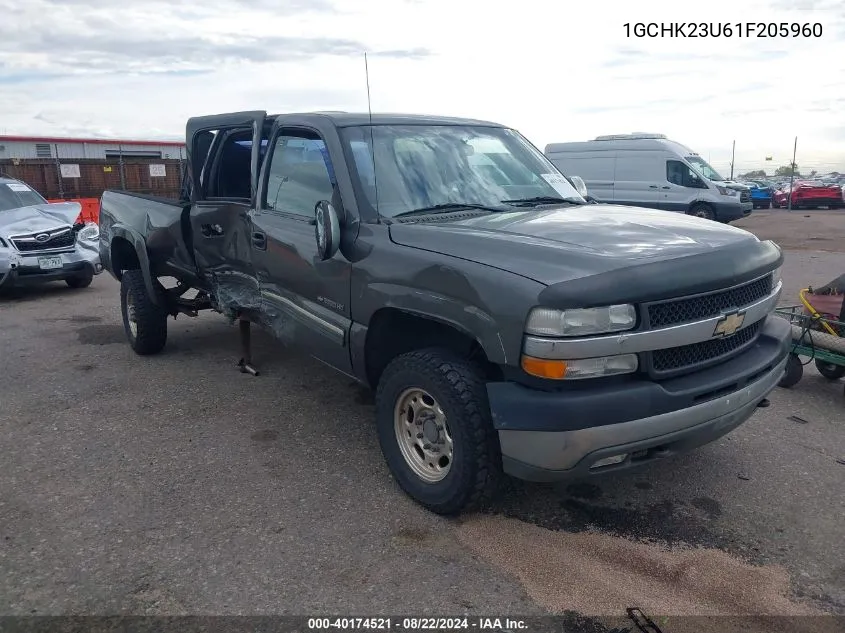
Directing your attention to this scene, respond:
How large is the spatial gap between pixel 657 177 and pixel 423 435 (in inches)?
648

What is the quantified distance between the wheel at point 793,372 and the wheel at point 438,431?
3.02 meters

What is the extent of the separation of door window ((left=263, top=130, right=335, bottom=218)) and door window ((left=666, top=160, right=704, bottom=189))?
615 inches

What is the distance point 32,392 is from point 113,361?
2.89ft

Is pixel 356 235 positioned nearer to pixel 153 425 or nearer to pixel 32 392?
pixel 153 425

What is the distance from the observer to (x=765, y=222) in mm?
21391

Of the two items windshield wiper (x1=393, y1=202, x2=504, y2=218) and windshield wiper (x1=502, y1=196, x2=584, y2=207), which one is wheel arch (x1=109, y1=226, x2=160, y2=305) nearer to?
windshield wiper (x1=393, y1=202, x2=504, y2=218)

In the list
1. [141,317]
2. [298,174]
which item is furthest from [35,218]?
[298,174]

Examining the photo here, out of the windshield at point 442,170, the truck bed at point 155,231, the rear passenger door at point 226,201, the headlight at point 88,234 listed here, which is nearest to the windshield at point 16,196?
the headlight at point 88,234

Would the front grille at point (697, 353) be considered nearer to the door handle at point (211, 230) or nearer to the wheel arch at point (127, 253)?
the door handle at point (211, 230)

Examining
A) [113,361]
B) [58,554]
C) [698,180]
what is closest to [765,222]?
[698,180]

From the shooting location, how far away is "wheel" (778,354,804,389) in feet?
→ 16.9

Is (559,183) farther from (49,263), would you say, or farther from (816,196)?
(816,196)

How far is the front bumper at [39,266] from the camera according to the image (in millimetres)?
9047

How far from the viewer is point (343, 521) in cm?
349
